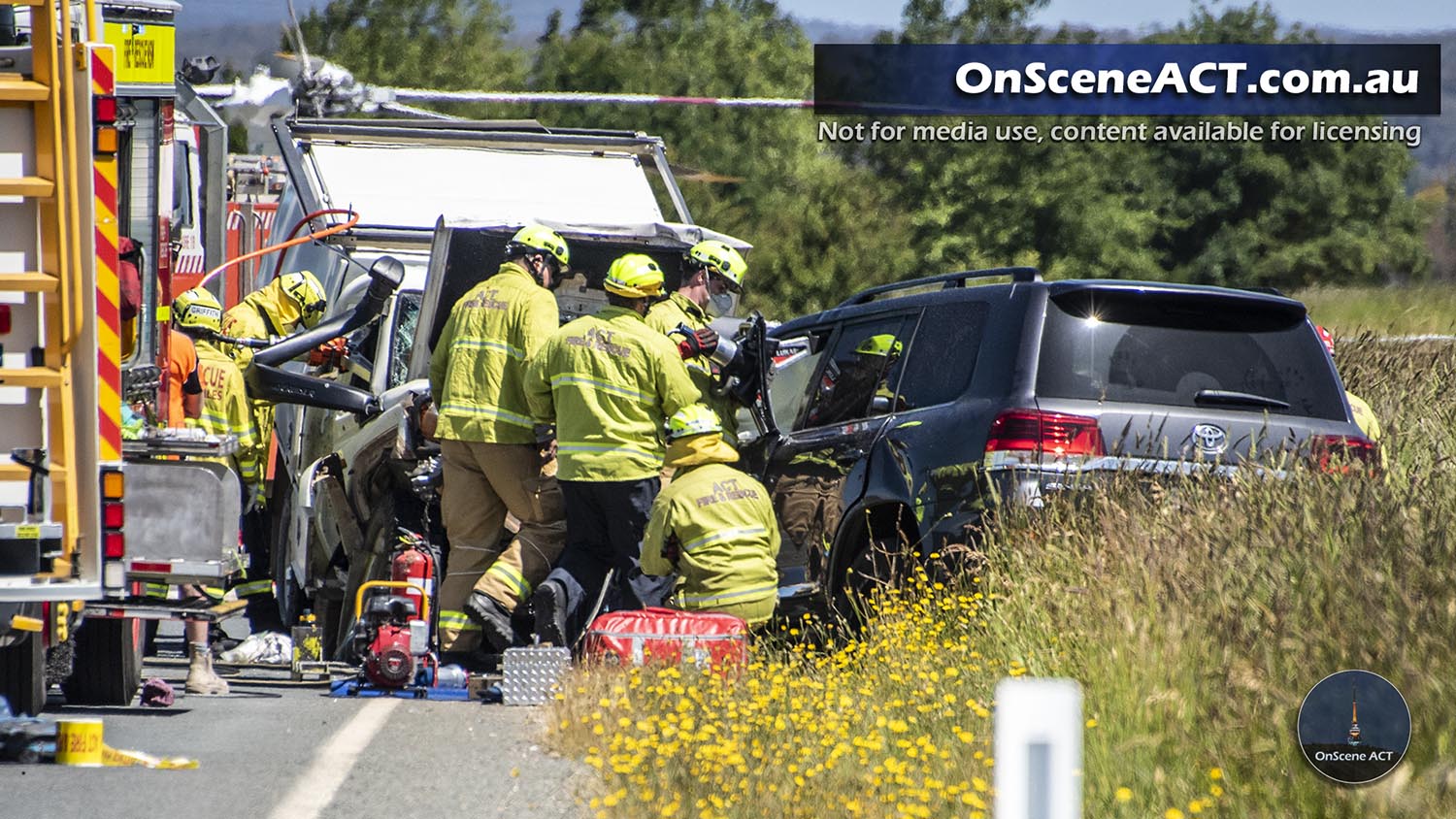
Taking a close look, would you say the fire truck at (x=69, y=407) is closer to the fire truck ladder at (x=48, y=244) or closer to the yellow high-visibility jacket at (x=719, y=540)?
the fire truck ladder at (x=48, y=244)

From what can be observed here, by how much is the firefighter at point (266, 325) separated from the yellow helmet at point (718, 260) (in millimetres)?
3725

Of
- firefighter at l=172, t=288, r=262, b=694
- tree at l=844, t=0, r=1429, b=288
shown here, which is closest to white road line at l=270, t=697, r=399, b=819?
firefighter at l=172, t=288, r=262, b=694

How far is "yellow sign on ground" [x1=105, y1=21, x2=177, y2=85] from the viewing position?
7461 mm

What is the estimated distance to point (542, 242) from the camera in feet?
30.3

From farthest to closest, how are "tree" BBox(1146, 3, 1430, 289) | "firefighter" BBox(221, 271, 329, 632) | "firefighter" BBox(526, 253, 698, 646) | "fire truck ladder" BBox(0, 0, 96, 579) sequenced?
"tree" BBox(1146, 3, 1430, 289), "firefighter" BBox(221, 271, 329, 632), "firefighter" BBox(526, 253, 698, 646), "fire truck ladder" BBox(0, 0, 96, 579)

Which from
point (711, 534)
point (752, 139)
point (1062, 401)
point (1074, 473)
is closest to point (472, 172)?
point (711, 534)

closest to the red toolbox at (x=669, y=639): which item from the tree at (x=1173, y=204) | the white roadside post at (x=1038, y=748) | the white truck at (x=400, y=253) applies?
the white truck at (x=400, y=253)

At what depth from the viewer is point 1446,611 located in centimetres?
518

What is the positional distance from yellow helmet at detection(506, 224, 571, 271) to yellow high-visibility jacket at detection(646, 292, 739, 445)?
20.1 inches

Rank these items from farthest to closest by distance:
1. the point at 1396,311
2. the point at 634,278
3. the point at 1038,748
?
the point at 1396,311 → the point at 634,278 → the point at 1038,748

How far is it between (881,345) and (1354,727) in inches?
152

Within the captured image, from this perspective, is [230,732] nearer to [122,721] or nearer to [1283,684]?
[122,721]

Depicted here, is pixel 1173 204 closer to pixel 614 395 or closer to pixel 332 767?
pixel 614 395

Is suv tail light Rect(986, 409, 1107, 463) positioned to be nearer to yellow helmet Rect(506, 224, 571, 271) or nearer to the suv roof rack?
the suv roof rack
